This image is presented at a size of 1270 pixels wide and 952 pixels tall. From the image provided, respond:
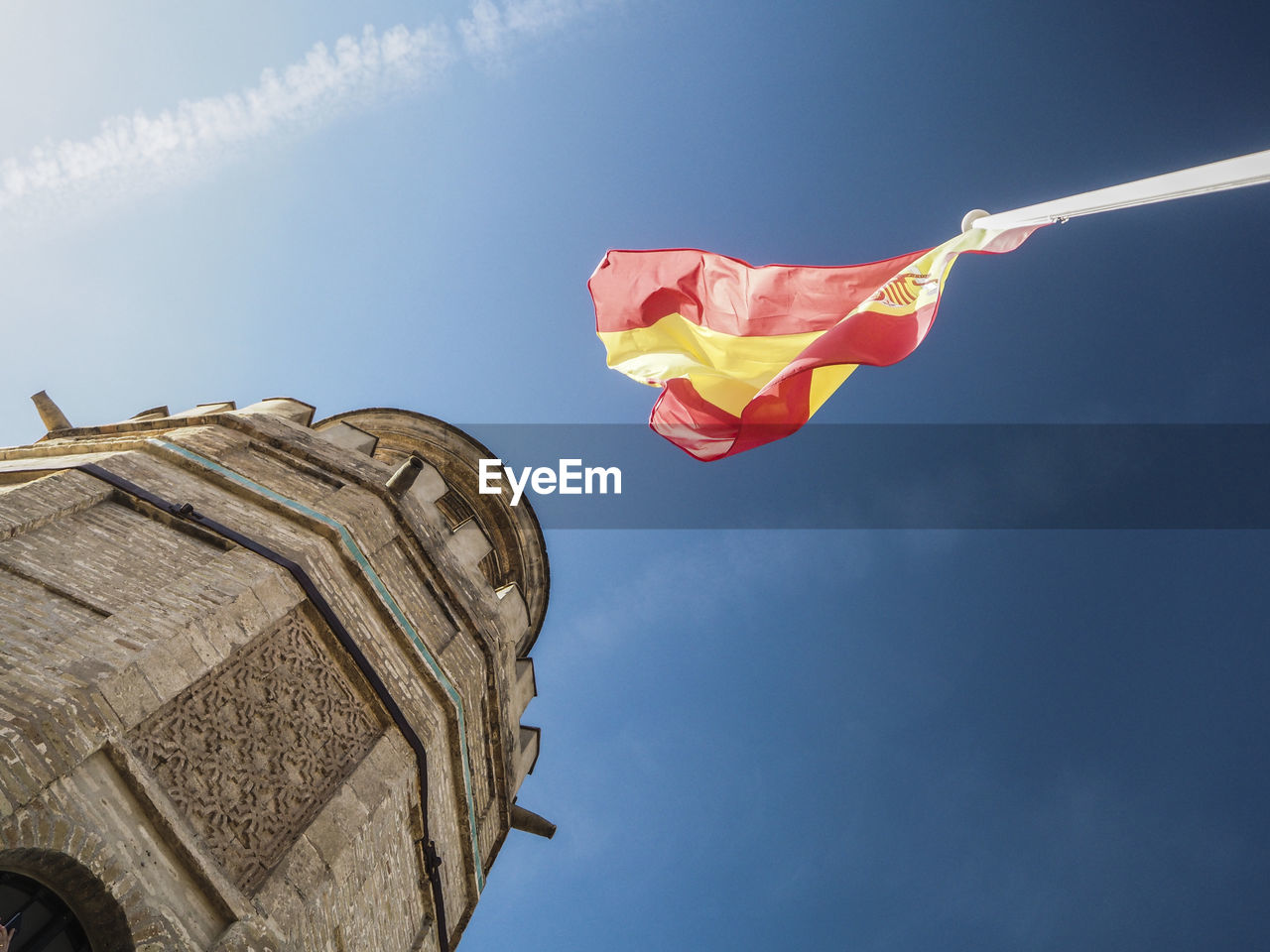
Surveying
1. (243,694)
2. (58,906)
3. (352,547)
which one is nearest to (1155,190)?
(352,547)

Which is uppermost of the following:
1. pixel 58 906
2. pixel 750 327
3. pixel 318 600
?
pixel 750 327

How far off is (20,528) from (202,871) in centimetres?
220

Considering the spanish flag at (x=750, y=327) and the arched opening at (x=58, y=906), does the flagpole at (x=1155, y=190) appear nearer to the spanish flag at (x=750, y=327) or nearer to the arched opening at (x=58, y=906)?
the spanish flag at (x=750, y=327)

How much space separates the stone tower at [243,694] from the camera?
3.34 m

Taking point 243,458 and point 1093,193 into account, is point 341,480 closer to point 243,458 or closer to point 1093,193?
point 243,458

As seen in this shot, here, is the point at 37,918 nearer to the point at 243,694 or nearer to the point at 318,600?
the point at 243,694

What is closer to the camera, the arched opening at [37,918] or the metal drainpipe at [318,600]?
the arched opening at [37,918]

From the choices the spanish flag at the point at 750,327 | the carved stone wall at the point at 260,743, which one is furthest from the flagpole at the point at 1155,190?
the carved stone wall at the point at 260,743

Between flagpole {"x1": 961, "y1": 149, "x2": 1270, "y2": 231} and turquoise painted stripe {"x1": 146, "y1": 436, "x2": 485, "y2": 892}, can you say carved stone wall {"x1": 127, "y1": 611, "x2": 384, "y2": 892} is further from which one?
flagpole {"x1": 961, "y1": 149, "x2": 1270, "y2": 231}

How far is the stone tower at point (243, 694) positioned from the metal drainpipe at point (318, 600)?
0.06 feet

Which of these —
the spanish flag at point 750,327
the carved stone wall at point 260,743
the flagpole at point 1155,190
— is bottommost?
the carved stone wall at point 260,743

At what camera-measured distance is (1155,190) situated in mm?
3629

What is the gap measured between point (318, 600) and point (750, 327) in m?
4.04

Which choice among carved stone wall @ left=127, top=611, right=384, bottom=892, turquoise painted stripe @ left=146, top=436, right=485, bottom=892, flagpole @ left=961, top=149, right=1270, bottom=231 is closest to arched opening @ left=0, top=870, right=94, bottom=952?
carved stone wall @ left=127, top=611, right=384, bottom=892
